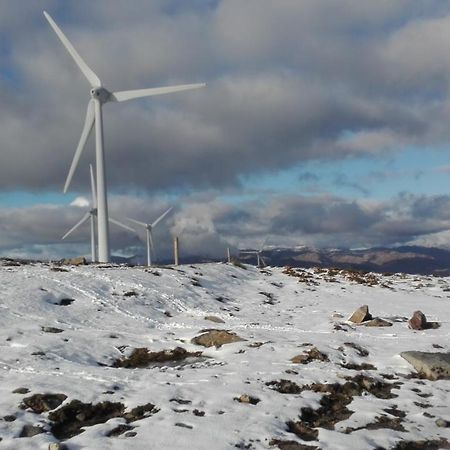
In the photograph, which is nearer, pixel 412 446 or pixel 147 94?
pixel 412 446

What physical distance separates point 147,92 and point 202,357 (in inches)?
1683

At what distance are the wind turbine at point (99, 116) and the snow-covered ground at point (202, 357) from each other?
58.2 feet

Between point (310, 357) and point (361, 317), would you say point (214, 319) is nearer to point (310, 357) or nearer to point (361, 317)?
point (361, 317)

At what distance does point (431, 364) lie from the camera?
1688 centimetres

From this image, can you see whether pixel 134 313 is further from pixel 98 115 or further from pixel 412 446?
pixel 98 115

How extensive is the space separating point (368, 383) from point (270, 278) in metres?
27.0

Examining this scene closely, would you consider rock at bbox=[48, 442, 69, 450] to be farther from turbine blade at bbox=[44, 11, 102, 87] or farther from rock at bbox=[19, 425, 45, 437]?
turbine blade at bbox=[44, 11, 102, 87]

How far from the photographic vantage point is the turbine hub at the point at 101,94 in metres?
58.0

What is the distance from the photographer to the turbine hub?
57969mm

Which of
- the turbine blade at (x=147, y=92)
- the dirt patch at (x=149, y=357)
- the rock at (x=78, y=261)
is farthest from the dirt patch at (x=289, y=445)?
the turbine blade at (x=147, y=92)

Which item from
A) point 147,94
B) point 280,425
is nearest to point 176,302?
point 280,425

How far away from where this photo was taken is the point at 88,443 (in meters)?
11.1

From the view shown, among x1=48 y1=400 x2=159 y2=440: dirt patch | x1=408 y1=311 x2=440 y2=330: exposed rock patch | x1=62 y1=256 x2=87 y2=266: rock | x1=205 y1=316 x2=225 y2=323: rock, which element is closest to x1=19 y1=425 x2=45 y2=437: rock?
x1=48 y1=400 x2=159 y2=440: dirt patch

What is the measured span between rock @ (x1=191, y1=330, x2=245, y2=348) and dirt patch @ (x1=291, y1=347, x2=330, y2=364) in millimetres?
3403
